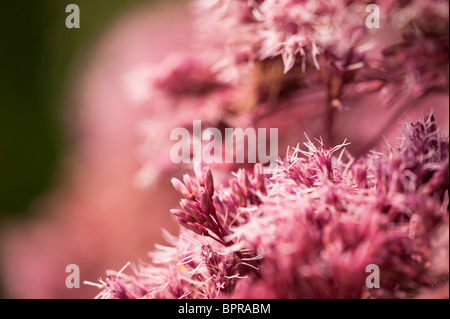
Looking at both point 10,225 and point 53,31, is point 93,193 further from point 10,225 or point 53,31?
point 53,31

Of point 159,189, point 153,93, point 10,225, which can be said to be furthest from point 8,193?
point 153,93

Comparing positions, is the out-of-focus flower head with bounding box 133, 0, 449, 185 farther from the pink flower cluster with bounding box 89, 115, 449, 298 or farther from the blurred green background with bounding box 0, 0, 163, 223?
the blurred green background with bounding box 0, 0, 163, 223

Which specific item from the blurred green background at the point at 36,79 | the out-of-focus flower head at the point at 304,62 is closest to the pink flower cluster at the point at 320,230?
the out-of-focus flower head at the point at 304,62

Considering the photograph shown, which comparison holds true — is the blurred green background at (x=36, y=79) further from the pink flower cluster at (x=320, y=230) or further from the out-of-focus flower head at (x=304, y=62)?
the pink flower cluster at (x=320, y=230)

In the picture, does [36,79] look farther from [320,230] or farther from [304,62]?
[320,230]

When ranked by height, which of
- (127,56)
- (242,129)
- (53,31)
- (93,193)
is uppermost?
(53,31)

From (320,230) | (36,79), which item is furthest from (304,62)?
(36,79)
